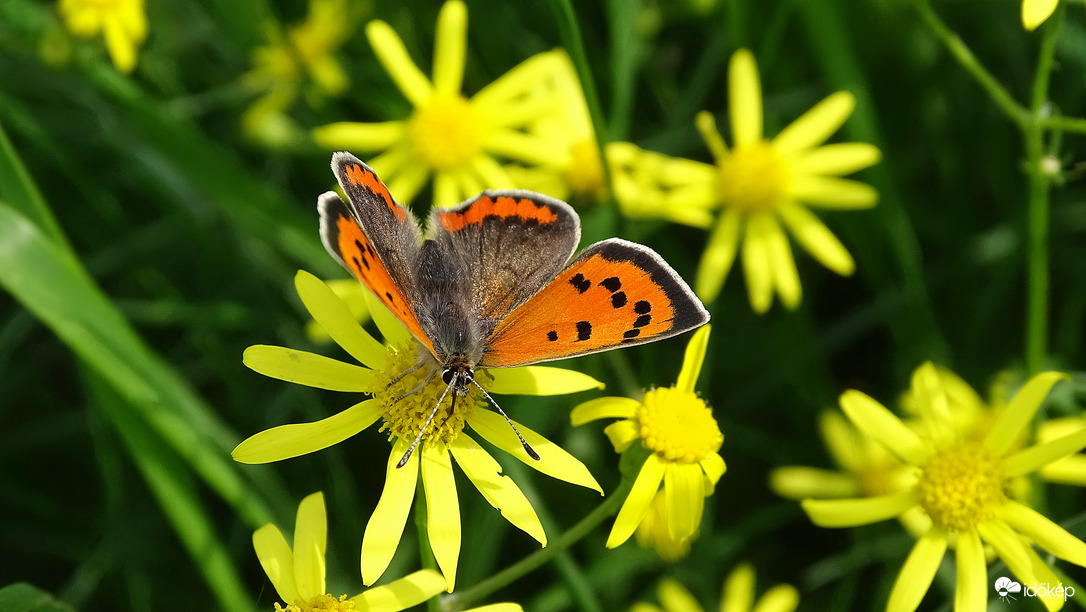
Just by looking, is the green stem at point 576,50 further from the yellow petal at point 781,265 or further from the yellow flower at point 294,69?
the yellow flower at point 294,69

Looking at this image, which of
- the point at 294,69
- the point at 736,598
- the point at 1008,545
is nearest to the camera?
the point at 1008,545

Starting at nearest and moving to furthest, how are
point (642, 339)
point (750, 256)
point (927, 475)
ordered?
1. point (642, 339)
2. point (927, 475)
3. point (750, 256)

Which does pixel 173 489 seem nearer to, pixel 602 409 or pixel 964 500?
pixel 602 409

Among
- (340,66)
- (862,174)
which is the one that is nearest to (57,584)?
(340,66)

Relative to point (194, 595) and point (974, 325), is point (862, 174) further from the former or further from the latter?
point (194, 595)

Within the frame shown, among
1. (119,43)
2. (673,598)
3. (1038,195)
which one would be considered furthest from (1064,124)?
(119,43)
